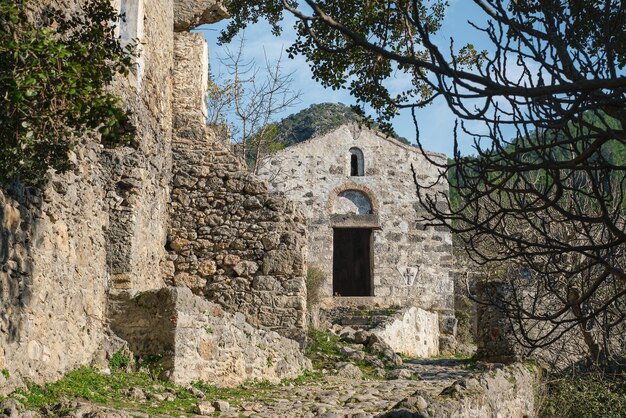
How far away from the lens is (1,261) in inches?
283

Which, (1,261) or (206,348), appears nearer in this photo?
(1,261)

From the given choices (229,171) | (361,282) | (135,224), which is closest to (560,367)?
(229,171)

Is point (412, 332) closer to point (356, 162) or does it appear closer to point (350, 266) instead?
point (356, 162)

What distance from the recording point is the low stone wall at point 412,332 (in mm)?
18562

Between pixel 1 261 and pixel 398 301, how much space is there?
16.8 metres

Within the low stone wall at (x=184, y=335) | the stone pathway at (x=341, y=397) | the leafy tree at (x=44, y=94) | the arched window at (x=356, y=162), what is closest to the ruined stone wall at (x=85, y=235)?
the low stone wall at (x=184, y=335)

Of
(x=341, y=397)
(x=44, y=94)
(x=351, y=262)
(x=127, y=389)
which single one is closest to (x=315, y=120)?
(x=351, y=262)

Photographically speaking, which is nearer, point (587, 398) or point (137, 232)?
point (137, 232)

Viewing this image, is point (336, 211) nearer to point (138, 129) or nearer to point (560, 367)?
point (560, 367)

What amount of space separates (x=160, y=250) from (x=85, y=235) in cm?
343

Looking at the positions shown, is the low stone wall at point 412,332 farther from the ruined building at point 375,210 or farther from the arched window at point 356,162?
the arched window at point 356,162

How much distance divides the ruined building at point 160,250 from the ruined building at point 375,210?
957 centimetres

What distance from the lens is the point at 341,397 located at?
1052 cm

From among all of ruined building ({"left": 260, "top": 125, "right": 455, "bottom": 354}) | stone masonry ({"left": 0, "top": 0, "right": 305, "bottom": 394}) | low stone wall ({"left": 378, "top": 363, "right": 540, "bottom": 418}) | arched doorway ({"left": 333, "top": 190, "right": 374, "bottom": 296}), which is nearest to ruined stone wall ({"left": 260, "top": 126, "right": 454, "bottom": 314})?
ruined building ({"left": 260, "top": 125, "right": 455, "bottom": 354})
